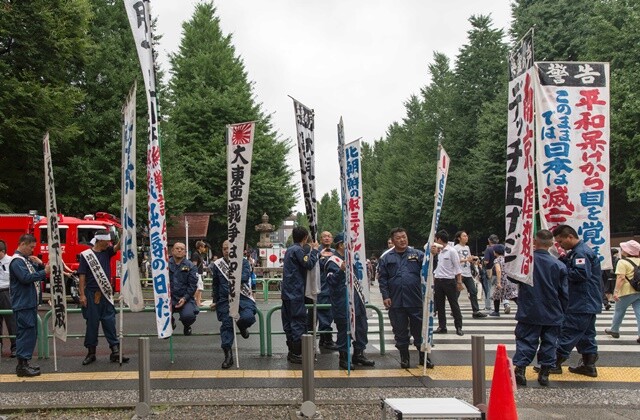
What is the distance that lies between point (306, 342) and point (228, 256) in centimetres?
290

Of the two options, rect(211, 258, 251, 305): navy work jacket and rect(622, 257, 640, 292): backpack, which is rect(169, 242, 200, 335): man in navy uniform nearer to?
rect(211, 258, 251, 305): navy work jacket

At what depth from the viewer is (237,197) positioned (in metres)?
8.74

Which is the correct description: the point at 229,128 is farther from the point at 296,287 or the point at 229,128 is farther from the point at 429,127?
the point at 429,127

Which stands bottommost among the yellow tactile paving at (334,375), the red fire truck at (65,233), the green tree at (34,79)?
the yellow tactile paving at (334,375)

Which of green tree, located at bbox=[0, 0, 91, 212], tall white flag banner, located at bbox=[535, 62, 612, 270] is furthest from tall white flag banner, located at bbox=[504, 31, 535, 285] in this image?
green tree, located at bbox=[0, 0, 91, 212]

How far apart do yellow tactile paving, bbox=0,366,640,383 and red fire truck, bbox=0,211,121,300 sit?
11597mm

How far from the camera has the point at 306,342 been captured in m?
6.18

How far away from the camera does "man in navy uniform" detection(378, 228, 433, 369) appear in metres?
8.72

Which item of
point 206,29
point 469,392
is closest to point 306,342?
point 469,392

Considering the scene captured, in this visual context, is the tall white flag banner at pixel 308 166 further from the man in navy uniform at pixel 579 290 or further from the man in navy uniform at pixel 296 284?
the man in navy uniform at pixel 579 290

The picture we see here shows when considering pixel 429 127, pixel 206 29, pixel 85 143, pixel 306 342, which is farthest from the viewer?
pixel 429 127

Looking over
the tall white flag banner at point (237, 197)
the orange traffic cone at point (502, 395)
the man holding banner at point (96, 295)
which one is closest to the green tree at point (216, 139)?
the man holding banner at point (96, 295)

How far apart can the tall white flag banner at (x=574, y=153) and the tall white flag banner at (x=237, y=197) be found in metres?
3.85

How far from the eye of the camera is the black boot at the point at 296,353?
9.21 metres
